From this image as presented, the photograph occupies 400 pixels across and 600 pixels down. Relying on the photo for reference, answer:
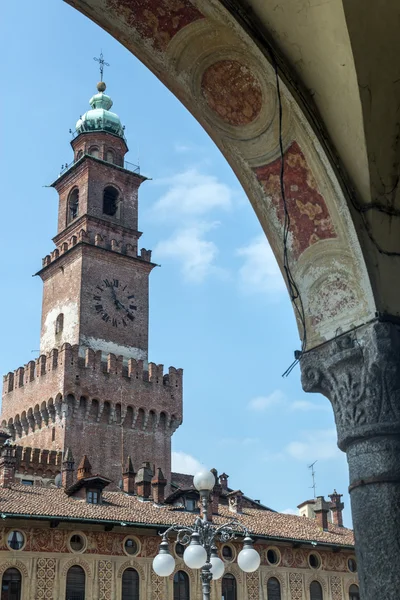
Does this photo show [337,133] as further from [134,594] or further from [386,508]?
[134,594]

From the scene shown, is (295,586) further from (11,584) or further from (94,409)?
(94,409)

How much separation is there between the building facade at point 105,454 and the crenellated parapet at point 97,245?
0.11m

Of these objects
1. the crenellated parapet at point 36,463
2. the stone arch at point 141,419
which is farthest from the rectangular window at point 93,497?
the stone arch at point 141,419

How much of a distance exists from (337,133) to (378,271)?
0.82 m

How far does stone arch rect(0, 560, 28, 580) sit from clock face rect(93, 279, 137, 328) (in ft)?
64.0

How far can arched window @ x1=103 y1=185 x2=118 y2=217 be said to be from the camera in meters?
46.3

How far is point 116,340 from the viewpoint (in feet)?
138

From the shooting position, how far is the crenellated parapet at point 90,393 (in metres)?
39.3

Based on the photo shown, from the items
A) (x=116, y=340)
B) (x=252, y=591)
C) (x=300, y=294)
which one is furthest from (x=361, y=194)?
(x=116, y=340)

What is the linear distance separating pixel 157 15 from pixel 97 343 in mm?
36954

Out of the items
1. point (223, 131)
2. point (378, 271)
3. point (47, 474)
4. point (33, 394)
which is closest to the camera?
point (378, 271)

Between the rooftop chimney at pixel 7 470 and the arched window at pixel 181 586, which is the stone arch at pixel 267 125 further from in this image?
the rooftop chimney at pixel 7 470

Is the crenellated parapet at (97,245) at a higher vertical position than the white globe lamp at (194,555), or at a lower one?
higher

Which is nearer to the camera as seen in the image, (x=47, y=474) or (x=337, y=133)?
(x=337, y=133)
